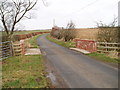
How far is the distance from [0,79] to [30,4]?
50.1 ft

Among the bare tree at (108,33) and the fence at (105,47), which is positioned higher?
the bare tree at (108,33)

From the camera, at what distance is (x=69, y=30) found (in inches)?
925

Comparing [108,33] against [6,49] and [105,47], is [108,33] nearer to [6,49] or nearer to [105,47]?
[105,47]

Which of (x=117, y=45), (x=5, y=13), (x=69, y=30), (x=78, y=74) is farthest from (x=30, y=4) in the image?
(x=78, y=74)

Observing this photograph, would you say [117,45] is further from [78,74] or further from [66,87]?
[66,87]

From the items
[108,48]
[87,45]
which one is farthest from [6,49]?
[108,48]

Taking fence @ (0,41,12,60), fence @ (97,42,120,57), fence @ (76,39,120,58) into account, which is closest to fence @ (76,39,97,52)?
fence @ (76,39,120,58)

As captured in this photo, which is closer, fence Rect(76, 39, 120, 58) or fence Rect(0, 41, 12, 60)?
fence Rect(0, 41, 12, 60)

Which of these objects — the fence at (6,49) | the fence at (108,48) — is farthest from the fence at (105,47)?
the fence at (6,49)

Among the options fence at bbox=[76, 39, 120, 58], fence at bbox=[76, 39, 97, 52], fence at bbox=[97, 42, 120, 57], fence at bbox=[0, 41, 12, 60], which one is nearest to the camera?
fence at bbox=[0, 41, 12, 60]

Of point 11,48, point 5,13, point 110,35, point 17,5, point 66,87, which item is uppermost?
point 17,5

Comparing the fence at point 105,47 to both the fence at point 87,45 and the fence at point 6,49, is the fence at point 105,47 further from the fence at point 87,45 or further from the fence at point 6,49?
the fence at point 6,49

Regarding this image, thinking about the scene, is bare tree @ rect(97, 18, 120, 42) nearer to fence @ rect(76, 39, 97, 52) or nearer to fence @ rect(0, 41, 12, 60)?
fence @ rect(76, 39, 97, 52)

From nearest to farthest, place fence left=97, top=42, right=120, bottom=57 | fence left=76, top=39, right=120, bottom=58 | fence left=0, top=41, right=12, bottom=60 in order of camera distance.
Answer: fence left=0, top=41, right=12, bottom=60 → fence left=76, top=39, right=120, bottom=58 → fence left=97, top=42, right=120, bottom=57
